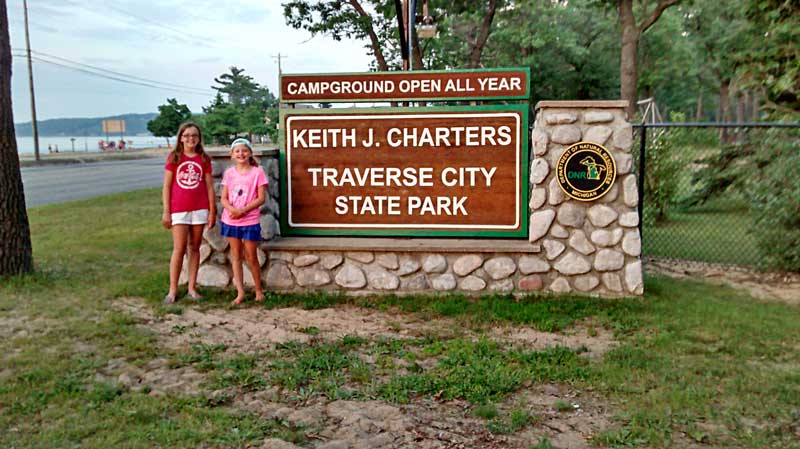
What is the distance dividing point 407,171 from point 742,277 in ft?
13.0

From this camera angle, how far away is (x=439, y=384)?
4332 millimetres

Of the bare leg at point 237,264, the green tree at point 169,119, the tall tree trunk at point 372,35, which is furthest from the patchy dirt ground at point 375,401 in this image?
the green tree at point 169,119

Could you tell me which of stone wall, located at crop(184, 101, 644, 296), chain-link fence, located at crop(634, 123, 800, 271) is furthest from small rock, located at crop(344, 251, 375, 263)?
chain-link fence, located at crop(634, 123, 800, 271)

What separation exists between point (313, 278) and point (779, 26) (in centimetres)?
827

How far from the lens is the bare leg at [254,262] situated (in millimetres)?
6465

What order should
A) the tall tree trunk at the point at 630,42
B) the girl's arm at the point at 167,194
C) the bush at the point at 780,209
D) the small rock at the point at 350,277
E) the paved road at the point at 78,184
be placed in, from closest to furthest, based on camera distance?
the girl's arm at the point at 167,194, the small rock at the point at 350,277, the bush at the point at 780,209, the paved road at the point at 78,184, the tall tree trunk at the point at 630,42

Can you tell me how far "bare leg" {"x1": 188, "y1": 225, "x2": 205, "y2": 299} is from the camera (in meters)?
6.53

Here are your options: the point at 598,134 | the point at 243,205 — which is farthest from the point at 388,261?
the point at 598,134

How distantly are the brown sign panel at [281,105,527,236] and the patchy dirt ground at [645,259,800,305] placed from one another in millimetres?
2395

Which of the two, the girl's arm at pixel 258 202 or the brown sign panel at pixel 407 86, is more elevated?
the brown sign panel at pixel 407 86

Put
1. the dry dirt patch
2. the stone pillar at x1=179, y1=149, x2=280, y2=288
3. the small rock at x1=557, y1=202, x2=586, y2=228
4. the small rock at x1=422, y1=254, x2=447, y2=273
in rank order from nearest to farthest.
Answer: the dry dirt patch → the small rock at x1=557, y1=202, x2=586, y2=228 → the small rock at x1=422, y1=254, x2=447, y2=273 → the stone pillar at x1=179, y1=149, x2=280, y2=288

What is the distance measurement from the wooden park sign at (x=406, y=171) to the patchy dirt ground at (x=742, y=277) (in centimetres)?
240

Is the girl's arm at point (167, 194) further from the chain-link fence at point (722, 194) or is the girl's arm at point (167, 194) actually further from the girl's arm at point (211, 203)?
the chain-link fence at point (722, 194)

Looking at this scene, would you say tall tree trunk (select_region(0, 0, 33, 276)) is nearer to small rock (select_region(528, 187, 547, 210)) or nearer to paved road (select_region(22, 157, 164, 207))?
small rock (select_region(528, 187, 547, 210))
